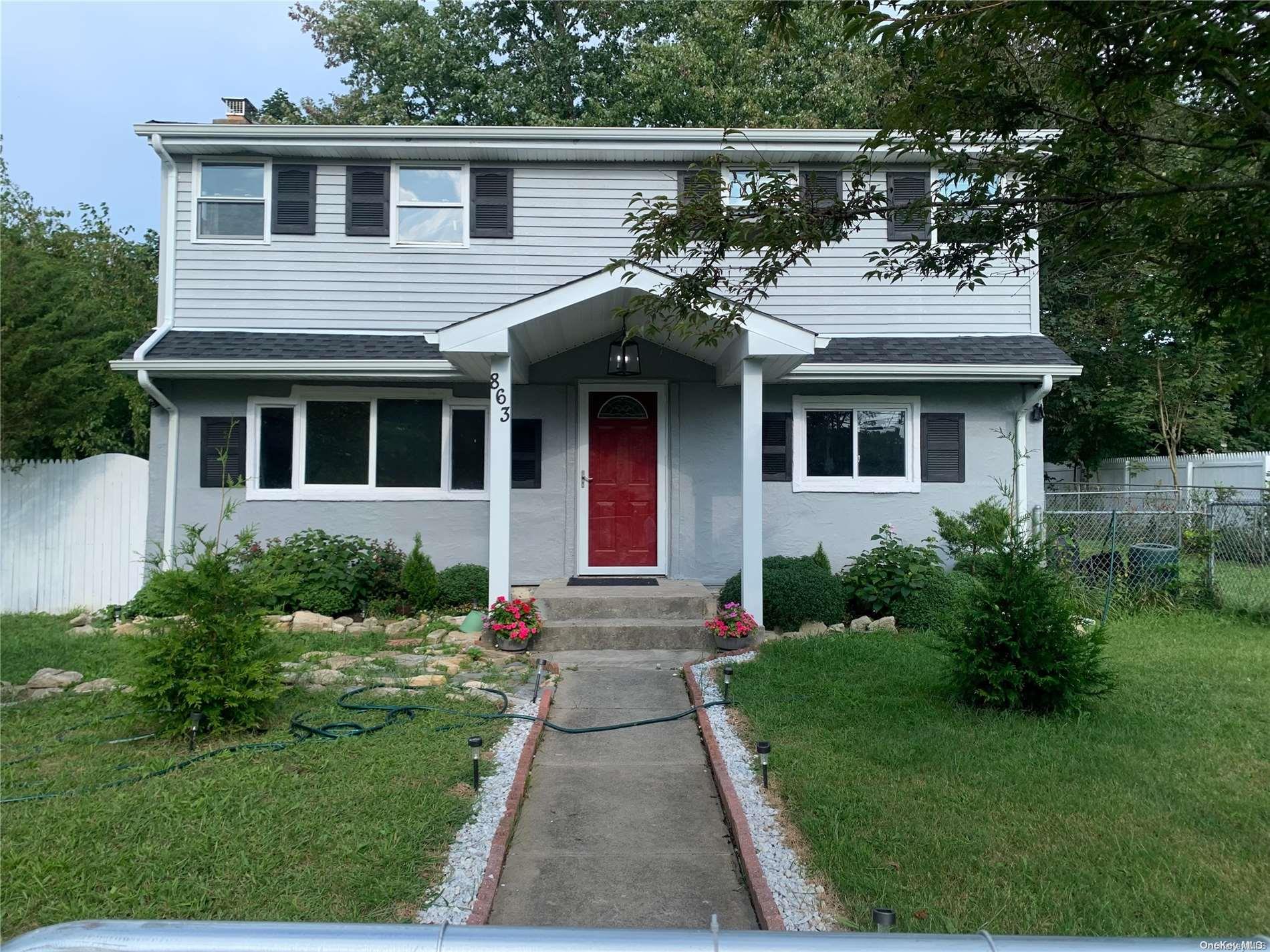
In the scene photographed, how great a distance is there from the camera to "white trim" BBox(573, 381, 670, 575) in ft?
34.1

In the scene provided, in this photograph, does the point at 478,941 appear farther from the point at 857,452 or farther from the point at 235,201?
the point at 235,201

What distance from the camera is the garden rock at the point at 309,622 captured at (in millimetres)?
8984

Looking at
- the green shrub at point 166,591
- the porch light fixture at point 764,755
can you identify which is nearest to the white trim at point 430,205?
the green shrub at point 166,591

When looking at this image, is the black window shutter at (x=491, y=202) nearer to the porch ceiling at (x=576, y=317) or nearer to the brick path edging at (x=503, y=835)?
the porch ceiling at (x=576, y=317)

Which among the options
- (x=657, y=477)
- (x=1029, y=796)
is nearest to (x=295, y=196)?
(x=657, y=477)

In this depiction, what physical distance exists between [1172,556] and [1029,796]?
7340 mm

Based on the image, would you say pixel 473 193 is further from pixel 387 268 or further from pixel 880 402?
pixel 880 402

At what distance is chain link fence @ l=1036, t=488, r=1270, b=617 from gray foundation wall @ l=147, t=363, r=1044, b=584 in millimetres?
928

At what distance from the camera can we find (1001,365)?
392 inches

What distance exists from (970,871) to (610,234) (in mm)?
8990

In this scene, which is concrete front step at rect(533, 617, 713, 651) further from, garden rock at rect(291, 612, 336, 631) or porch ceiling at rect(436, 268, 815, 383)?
porch ceiling at rect(436, 268, 815, 383)

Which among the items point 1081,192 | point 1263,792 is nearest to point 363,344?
point 1081,192

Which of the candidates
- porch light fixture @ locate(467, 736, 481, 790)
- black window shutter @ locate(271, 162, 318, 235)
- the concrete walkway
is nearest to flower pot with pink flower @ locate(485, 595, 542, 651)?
the concrete walkway

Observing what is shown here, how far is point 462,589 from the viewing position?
31.9 feet
